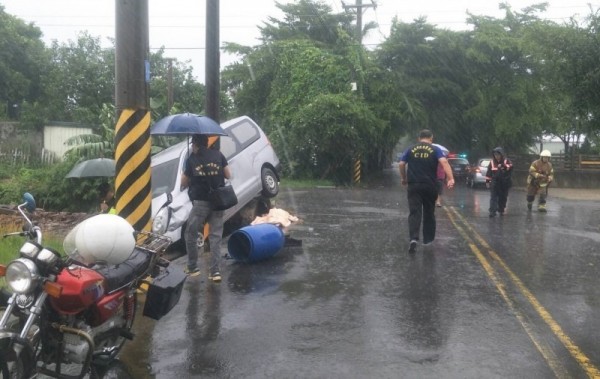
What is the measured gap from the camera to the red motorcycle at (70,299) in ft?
13.2

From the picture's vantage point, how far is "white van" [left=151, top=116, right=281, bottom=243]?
10438 millimetres

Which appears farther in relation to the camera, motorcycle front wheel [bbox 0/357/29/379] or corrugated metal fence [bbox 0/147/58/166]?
corrugated metal fence [bbox 0/147/58/166]

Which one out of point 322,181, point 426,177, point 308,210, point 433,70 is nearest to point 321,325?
point 426,177

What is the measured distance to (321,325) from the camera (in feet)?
20.1

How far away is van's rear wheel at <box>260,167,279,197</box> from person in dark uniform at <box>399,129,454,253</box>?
4.00 metres

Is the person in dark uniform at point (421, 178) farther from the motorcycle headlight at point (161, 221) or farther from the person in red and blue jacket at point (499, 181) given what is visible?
the person in red and blue jacket at point (499, 181)

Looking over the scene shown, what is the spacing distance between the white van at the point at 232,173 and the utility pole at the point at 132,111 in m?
2.66

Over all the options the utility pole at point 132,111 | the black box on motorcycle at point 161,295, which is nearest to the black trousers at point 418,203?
the utility pole at point 132,111

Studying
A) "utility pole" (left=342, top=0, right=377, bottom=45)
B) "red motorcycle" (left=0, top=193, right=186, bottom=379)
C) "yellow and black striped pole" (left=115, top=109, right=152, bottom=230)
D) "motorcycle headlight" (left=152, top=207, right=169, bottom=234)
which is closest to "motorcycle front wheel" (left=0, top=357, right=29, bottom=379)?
"red motorcycle" (left=0, top=193, right=186, bottom=379)

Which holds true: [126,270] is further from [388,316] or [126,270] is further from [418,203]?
[418,203]

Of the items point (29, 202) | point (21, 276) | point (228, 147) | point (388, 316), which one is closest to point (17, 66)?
point (228, 147)

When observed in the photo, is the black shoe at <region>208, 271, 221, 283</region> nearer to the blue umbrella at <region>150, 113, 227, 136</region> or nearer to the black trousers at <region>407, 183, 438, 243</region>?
the blue umbrella at <region>150, 113, 227, 136</region>

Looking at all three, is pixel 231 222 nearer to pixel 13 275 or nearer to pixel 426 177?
pixel 426 177

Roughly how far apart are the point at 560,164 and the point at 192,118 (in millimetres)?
31433
